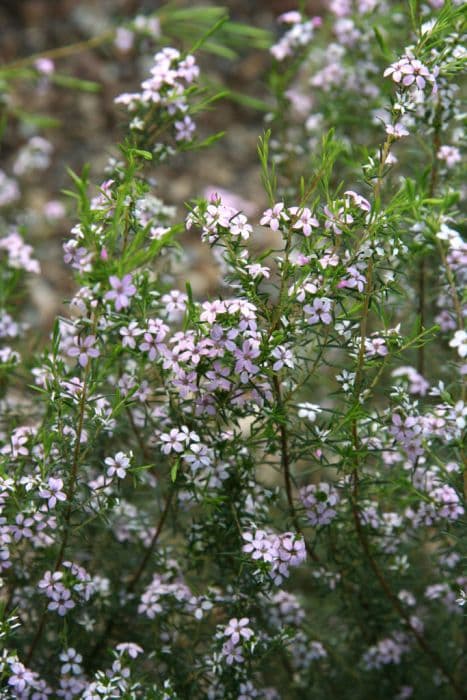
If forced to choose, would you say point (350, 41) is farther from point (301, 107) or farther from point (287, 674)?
point (287, 674)

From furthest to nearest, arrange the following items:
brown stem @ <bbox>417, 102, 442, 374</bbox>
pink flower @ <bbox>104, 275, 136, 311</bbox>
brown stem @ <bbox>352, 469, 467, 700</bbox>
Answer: brown stem @ <bbox>417, 102, 442, 374</bbox>
brown stem @ <bbox>352, 469, 467, 700</bbox>
pink flower @ <bbox>104, 275, 136, 311</bbox>

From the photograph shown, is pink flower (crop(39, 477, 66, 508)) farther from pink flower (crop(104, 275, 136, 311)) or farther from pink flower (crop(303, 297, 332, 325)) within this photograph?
pink flower (crop(303, 297, 332, 325))

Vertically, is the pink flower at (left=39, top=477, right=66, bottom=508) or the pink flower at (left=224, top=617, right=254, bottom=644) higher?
the pink flower at (left=39, top=477, right=66, bottom=508)

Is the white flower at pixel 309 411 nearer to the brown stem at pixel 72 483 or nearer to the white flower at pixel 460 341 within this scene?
the white flower at pixel 460 341

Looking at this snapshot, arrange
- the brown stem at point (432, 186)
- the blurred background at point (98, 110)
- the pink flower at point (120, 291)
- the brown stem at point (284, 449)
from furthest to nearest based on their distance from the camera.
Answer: the blurred background at point (98, 110)
the brown stem at point (432, 186)
the brown stem at point (284, 449)
the pink flower at point (120, 291)

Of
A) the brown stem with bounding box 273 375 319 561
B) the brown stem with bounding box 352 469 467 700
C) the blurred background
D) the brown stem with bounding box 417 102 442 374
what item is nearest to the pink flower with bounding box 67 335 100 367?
the brown stem with bounding box 273 375 319 561

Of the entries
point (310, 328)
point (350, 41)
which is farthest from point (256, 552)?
point (350, 41)

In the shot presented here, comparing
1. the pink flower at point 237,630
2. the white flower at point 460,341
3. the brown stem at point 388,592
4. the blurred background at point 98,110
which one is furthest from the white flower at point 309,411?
the blurred background at point 98,110

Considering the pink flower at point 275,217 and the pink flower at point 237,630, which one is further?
the pink flower at point 237,630
